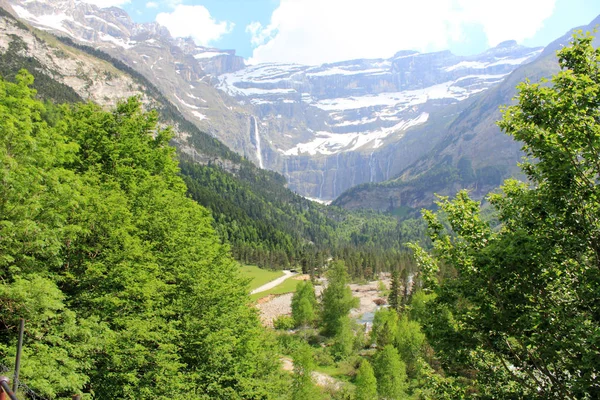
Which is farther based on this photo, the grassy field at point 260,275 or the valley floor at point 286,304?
the grassy field at point 260,275

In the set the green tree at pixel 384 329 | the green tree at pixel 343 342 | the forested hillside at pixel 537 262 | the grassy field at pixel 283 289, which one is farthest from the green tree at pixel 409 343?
the grassy field at pixel 283 289

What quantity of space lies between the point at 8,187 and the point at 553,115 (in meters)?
18.1

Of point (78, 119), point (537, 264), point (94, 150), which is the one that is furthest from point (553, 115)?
point (78, 119)

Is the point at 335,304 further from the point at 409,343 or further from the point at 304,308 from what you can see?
the point at 409,343

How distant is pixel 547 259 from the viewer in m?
11.5

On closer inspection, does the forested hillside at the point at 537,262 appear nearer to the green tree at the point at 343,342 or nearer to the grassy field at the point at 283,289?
the green tree at the point at 343,342

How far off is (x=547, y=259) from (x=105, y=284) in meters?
17.2

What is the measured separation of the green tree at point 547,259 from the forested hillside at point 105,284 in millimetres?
12428

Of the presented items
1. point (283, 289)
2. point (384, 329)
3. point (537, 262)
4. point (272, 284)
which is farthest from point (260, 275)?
point (537, 262)

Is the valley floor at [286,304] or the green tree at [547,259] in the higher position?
the green tree at [547,259]

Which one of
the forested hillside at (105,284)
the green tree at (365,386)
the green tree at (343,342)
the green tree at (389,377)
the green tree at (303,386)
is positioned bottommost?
the green tree at (343,342)

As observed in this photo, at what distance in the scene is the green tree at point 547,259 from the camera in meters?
11.0

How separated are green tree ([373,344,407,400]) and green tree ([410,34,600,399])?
36.3m

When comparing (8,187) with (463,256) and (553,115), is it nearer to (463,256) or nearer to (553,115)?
(463,256)
